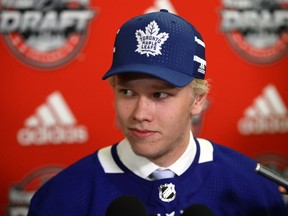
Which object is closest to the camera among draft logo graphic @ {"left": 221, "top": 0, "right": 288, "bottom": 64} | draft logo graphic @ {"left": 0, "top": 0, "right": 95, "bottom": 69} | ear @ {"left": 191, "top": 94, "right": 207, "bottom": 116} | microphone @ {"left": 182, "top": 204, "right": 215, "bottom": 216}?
microphone @ {"left": 182, "top": 204, "right": 215, "bottom": 216}

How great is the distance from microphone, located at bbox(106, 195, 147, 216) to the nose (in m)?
0.16

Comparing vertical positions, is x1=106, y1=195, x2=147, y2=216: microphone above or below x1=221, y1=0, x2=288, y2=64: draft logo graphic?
below

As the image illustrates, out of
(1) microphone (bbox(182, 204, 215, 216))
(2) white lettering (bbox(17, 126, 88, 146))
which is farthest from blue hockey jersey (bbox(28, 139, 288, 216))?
(2) white lettering (bbox(17, 126, 88, 146))

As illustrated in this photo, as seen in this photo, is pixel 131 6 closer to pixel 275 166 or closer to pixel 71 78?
pixel 71 78

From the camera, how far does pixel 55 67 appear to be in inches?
47.6

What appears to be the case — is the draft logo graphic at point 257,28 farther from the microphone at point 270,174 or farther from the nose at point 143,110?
the microphone at point 270,174

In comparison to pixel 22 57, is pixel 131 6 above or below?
above

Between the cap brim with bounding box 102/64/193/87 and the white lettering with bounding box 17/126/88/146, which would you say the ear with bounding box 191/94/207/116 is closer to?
the cap brim with bounding box 102/64/193/87

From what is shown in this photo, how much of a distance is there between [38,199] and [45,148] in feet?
1.30

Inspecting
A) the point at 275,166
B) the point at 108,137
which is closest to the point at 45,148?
the point at 108,137

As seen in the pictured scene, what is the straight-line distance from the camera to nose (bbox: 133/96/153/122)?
0.70 metres

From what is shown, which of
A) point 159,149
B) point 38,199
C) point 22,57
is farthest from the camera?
point 22,57

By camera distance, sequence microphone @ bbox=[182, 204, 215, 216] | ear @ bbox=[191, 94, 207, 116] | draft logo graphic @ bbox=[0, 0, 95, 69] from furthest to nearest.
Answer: draft logo graphic @ bbox=[0, 0, 95, 69]
ear @ bbox=[191, 94, 207, 116]
microphone @ bbox=[182, 204, 215, 216]

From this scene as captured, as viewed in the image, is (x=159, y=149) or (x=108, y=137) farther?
(x=108, y=137)
